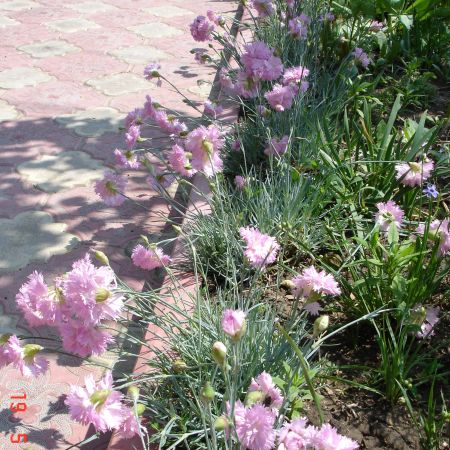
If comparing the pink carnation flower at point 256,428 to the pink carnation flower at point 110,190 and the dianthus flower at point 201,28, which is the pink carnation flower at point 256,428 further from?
the dianthus flower at point 201,28

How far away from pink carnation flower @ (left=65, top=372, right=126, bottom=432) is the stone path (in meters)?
0.76

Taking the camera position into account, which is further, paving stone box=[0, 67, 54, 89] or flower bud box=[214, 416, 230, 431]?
paving stone box=[0, 67, 54, 89]

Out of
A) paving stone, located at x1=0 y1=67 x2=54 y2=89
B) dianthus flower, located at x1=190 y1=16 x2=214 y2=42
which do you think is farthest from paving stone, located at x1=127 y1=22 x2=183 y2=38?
dianthus flower, located at x1=190 y1=16 x2=214 y2=42

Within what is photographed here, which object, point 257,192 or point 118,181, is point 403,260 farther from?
point 118,181

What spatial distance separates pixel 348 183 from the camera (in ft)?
8.77

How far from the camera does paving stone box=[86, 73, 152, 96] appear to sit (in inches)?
180

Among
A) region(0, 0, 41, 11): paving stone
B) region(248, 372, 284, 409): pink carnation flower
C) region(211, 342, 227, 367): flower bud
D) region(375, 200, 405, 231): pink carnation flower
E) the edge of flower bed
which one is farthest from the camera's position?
region(0, 0, 41, 11): paving stone

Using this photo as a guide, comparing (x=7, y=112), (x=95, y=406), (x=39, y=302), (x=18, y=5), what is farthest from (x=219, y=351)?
(x=18, y=5)

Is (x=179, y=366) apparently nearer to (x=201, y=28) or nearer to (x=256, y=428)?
(x=256, y=428)

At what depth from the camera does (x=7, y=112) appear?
4219 millimetres

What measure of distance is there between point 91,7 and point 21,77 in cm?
199

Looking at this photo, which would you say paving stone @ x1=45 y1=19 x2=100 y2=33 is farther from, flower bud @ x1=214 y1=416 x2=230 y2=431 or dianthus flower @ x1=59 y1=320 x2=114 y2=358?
flower bud @ x1=214 y1=416 x2=230 y2=431

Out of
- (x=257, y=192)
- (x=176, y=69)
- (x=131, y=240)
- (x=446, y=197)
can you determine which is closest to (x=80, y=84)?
(x=176, y=69)

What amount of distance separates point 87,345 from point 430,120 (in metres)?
2.55
